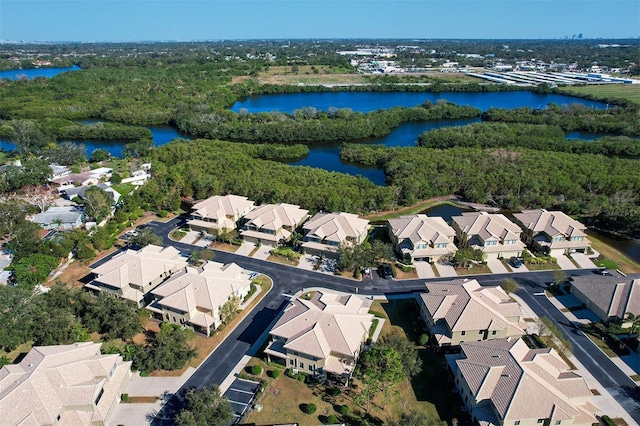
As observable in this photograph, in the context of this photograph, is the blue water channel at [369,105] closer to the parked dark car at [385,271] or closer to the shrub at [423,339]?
the parked dark car at [385,271]

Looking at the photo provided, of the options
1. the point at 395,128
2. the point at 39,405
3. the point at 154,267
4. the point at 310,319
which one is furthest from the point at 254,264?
the point at 395,128

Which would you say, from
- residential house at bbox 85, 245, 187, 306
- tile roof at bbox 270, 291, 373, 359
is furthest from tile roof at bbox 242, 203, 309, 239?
tile roof at bbox 270, 291, 373, 359

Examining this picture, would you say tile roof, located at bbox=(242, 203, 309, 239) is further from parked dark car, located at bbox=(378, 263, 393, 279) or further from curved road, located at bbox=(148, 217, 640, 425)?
parked dark car, located at bbox=(378, 263, 393, 279)

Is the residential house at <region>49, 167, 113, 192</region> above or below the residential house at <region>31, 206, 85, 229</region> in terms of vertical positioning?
above

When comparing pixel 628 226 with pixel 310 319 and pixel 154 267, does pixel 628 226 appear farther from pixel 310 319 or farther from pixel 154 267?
pixel 154 267

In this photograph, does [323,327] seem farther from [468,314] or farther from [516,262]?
[516,262]

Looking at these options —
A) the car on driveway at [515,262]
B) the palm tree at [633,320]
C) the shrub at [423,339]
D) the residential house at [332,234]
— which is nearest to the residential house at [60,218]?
the residential house at [332,234]
